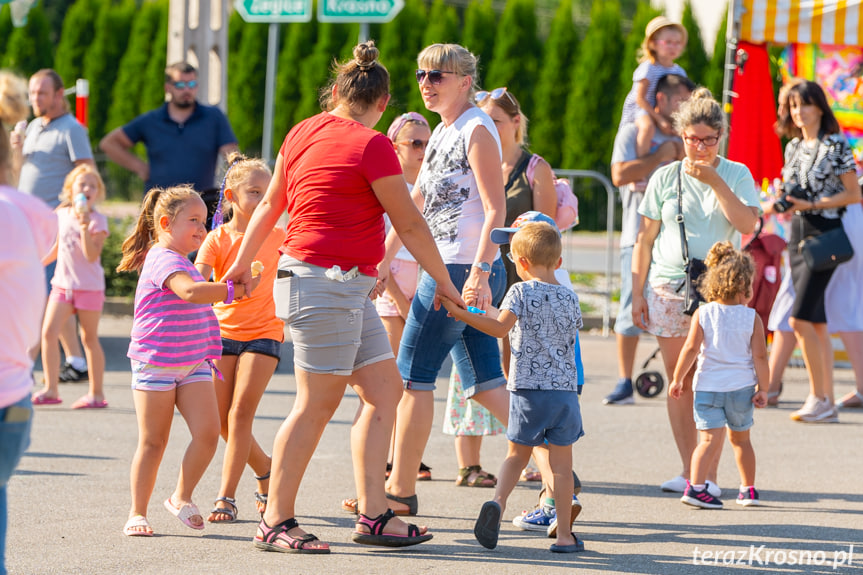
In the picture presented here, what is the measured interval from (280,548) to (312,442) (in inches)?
16.5

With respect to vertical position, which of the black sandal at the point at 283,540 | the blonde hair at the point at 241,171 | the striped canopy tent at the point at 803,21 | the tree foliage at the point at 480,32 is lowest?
the black sandal at the point at 283,540

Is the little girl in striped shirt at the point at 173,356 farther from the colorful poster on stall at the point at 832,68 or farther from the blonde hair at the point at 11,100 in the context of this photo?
the colorful poster on stall at the point at 832,68

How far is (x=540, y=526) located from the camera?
5.39m

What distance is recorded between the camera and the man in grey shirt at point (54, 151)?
905 cm

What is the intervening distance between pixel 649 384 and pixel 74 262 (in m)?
4.07

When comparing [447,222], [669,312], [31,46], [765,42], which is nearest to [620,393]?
[669,312]

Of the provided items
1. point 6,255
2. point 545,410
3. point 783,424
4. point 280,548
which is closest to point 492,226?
point 545,410

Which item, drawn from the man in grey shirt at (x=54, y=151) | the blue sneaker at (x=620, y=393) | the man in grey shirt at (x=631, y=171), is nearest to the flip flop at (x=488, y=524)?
the man in grey shirt at (x=631, y=171)

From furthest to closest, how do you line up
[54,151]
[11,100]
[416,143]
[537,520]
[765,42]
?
[765,42] → [54,151] → [416,143] → [537,520] → [11,100]

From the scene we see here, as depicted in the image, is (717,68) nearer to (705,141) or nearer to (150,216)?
(705,141)

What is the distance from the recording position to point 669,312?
6.15 metres

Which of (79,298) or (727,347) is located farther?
(79,298)

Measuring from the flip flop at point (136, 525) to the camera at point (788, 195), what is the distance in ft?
16.7

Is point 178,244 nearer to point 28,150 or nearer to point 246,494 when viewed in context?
point 246,494
